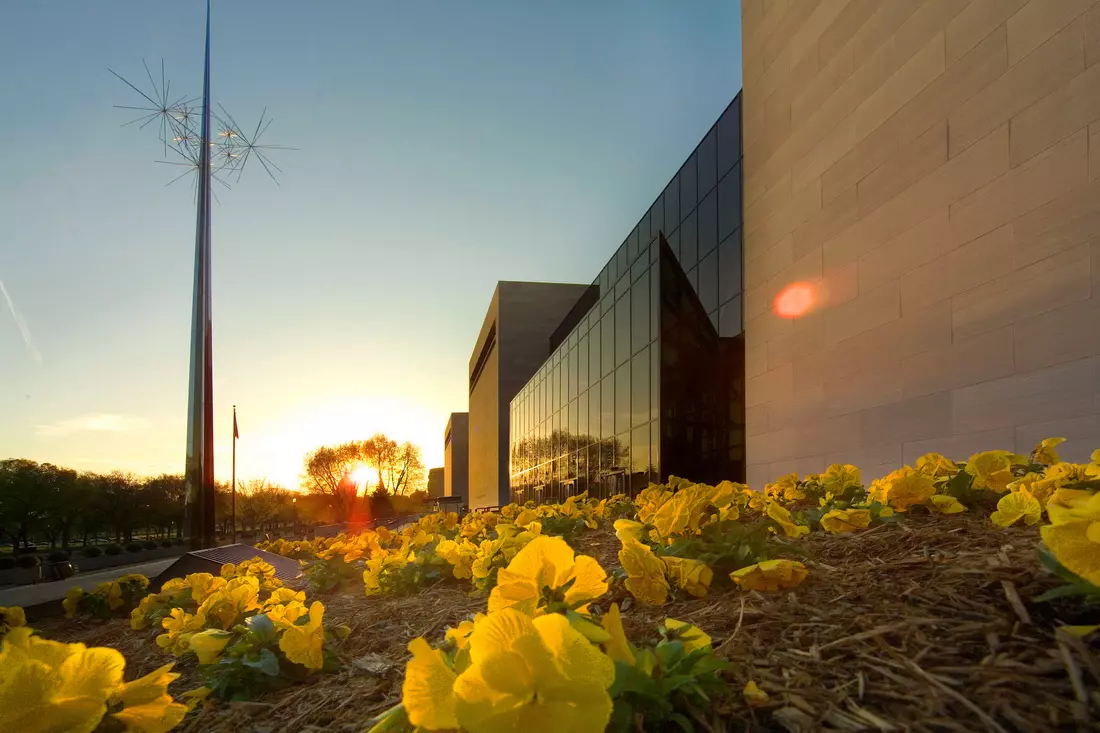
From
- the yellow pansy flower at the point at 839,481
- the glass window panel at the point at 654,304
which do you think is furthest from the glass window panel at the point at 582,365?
the yellow pansy flower at the point at 839,481

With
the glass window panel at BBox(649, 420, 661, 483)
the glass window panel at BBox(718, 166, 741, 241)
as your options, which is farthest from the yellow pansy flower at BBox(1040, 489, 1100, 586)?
the glass window panel at BBox(649, 420, 661, 483)

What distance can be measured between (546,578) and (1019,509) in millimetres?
1644

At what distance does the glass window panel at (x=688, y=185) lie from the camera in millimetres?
14133

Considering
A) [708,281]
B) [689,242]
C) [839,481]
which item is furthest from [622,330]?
[839,481]

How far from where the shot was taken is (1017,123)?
605cm

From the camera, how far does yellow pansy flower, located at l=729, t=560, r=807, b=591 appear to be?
6.63 ft

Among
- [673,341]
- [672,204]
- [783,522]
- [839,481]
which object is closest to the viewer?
[783,522]

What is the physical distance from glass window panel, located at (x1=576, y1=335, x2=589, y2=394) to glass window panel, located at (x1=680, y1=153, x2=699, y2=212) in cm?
700

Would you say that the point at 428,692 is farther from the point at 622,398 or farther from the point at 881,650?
the point at 622,398

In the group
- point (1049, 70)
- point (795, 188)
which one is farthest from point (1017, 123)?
point (795, 188)

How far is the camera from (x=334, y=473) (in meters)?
70.1

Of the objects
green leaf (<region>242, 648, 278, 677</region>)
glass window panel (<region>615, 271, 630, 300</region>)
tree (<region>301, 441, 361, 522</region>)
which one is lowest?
tree (<region>301, 441, 361, 522</region>)

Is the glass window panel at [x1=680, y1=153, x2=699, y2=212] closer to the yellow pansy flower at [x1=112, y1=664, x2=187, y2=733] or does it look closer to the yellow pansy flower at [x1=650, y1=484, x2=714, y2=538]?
the yellow pansy flower at [x1=650, y1=484, x2=714, y2=538]

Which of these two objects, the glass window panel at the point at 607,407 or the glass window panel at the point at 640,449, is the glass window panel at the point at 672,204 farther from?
the glass window panel at the point at 640,449
